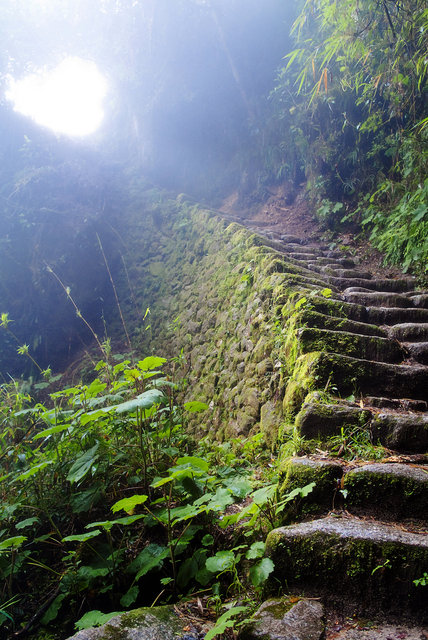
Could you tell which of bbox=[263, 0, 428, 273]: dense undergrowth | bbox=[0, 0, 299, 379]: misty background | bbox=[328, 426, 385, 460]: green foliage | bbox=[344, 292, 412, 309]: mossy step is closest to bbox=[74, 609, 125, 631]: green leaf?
bbox=[328, 426, 385, 460]: green foliage

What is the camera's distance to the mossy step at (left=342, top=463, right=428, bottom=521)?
1400 mm

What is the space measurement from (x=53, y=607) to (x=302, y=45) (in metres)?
12.5

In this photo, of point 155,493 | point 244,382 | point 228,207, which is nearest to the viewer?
point 155,493

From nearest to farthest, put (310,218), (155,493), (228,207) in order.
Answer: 1. (155,493)
2. (310,218)
3. (228,207)

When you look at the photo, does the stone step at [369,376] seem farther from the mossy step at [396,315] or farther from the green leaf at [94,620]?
the green leaf at [94,620]

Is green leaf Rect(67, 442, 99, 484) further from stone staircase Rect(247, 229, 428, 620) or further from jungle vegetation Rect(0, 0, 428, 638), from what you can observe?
stone staircase Rect(247, 229, 428, 620)

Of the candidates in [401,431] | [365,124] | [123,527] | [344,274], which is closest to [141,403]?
[123,527]

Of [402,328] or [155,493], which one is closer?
[155,493]

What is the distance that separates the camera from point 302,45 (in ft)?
31.8

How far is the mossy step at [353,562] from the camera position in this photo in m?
1.13

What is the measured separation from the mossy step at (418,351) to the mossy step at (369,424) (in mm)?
756

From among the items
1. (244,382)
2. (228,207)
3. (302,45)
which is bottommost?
(244,382)

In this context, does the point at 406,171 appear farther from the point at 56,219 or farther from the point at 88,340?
the point at 56,219

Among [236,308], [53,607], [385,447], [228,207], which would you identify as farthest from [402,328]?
[228,207]
